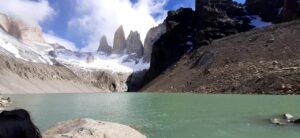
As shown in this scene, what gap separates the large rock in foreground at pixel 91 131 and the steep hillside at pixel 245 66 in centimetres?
5145

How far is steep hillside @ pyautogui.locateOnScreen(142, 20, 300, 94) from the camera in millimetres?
76250

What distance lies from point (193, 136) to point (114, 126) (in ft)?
17.2

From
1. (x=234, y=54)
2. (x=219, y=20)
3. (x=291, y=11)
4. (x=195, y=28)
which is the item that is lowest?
(x=234, y=54)

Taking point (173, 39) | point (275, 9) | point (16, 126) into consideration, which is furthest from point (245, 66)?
point (16, 126)

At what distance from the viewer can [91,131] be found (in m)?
18.0

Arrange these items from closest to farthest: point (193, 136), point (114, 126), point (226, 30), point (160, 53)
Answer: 1. point (114, 126)
2. point (193, 136)
3. point (226, 30)
4. point (160, 53)

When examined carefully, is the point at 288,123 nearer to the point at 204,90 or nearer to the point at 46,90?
the point at 204,90

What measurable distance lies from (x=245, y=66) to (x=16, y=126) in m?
90.2

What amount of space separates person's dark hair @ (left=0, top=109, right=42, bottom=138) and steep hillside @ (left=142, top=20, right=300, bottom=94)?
6277 centimetres

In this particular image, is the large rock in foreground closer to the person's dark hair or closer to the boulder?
the person's dark hair

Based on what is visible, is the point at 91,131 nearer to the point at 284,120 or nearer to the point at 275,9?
the point at 284,120

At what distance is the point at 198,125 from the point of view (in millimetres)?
28609

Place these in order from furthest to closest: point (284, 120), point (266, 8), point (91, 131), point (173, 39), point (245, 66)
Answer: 1. point (173, 39)
2. point (266, 8)
3. point (245, 66)
4. point (284, 120)
5. point (91, 131)

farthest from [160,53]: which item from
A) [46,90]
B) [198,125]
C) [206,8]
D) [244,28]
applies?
[198,125]
